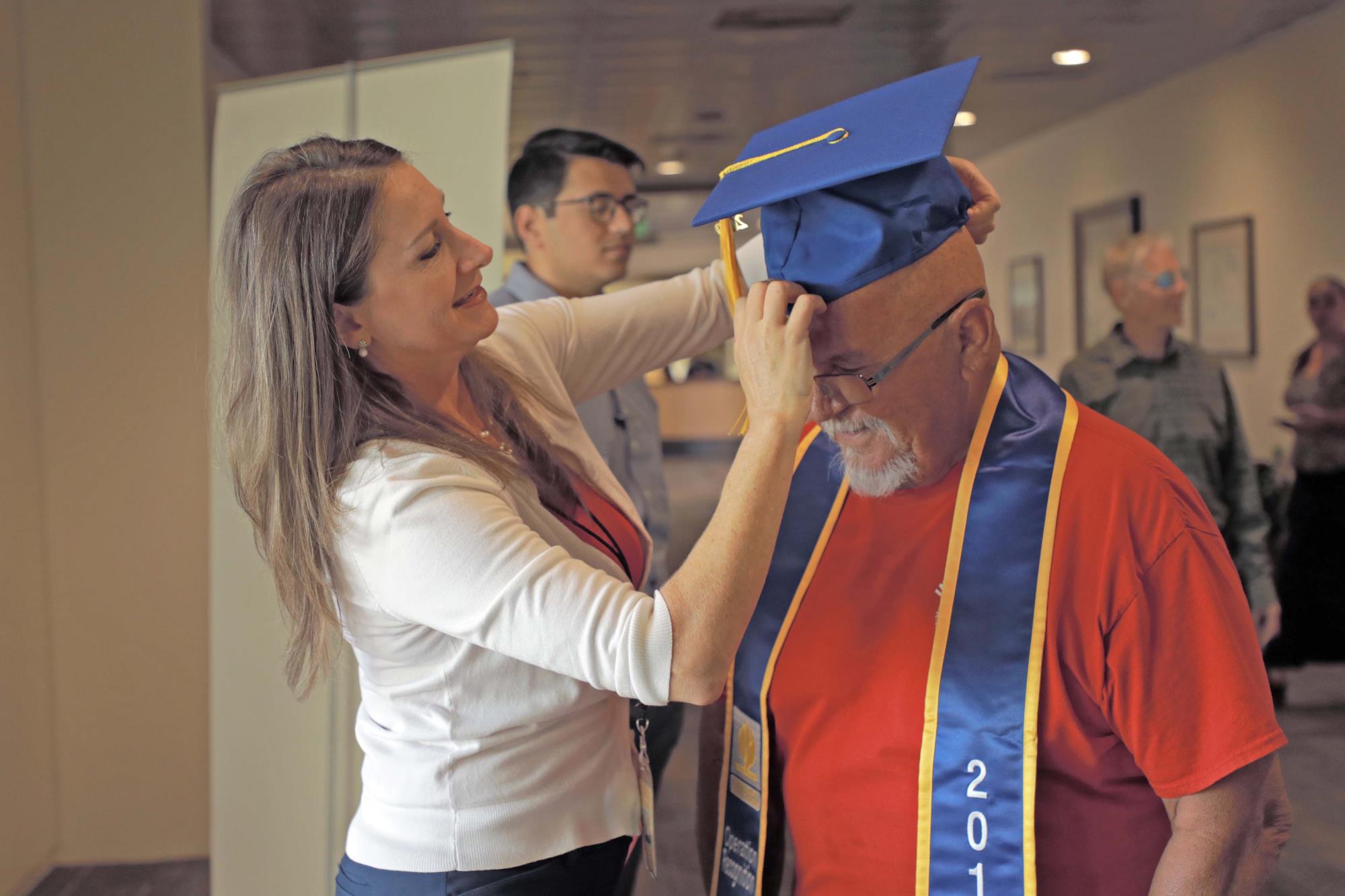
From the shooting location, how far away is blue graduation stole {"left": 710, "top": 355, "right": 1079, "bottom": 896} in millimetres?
1238

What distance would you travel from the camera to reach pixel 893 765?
1.33 metres

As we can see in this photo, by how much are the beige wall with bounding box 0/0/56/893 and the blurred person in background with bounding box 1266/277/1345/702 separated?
460cm

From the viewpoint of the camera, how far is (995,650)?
4.15 ft

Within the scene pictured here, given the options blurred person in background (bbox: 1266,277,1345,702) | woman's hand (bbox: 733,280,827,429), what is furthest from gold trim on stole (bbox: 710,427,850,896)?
blurred person in background (bbox: 1266,277,1345,702)

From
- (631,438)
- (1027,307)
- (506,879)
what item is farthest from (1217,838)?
(1027,307)

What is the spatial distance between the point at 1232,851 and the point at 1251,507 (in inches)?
102

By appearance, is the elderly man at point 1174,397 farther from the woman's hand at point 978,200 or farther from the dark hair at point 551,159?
the woman's hand at point 978,200

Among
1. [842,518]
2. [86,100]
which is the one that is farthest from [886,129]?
[86,100]

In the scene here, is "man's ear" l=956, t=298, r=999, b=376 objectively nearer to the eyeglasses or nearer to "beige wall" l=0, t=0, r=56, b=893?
→ the eyeglasses

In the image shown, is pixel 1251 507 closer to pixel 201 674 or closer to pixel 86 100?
pixel 201 674

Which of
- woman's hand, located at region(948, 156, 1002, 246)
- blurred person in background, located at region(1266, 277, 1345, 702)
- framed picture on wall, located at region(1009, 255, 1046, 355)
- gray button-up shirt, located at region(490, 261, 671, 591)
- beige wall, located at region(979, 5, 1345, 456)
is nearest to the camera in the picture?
woman's hand, located at region(948, 156, 1002, 246)

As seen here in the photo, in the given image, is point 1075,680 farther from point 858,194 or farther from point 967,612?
point 858,194

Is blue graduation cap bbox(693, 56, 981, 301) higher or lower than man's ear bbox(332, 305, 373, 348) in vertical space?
higher

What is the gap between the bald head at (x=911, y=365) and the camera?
4.21 ft
